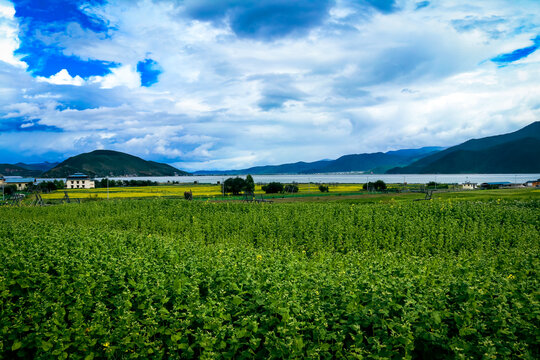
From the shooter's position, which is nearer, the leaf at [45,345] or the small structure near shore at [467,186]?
the leaf at [45,345]

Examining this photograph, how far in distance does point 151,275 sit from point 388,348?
133 inches

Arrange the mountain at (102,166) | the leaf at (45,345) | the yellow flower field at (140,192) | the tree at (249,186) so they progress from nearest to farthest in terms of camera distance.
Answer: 1. the leaf at (45,345)
2. the yellow flower field at (140,192)
3. the tree at (249,186)
4. the mountain at (102,166)

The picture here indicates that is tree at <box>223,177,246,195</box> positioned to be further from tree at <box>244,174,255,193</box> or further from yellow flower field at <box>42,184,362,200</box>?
yellow flower field at <box>42,184,362,200</box>

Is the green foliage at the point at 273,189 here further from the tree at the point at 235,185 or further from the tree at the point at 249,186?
the tree at the point at 235,185

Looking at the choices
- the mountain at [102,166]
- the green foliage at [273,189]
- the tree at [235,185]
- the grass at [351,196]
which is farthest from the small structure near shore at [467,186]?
the mountain at [102,166]

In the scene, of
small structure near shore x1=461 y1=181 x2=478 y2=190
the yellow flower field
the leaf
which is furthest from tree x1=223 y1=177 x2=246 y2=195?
the leaf

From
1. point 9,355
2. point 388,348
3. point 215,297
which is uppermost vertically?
point 215,297

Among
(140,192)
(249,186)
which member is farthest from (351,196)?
(140,192)

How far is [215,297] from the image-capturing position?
4.43m

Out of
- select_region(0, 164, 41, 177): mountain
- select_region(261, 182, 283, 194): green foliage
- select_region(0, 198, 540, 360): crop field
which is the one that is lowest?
select_region(0, 198, 540, 360): crop field

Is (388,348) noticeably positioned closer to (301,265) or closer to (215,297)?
(215,297)

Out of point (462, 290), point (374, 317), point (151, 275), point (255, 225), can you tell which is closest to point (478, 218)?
point (255, 225)

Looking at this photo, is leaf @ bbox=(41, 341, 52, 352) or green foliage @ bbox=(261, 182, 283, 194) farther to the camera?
green foliage @ bbox=(261, 182, 283, 194)

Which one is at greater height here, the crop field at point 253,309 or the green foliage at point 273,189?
the green foliage at point 273,189
